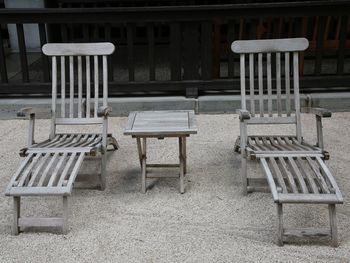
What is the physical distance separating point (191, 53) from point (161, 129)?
7.42ft

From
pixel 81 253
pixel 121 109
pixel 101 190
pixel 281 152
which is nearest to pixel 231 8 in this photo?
pixel 121 109

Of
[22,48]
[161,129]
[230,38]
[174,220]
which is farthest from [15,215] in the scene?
[230,38]

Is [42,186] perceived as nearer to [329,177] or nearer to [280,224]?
[280,224]

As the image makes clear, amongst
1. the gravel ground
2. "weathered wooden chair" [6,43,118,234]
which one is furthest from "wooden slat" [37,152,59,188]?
the gravel ground

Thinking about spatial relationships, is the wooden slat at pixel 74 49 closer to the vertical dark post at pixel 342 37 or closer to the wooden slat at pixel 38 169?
the wooden slat at pixel 38 169

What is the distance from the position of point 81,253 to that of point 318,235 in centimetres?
158

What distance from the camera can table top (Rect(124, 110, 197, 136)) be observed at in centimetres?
339

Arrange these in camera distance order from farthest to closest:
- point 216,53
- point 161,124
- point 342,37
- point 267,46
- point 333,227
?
point 216,53 → point 342,37 → point 267,46 → point 161,124 → point 333,227

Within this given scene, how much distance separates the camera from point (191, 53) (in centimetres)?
545

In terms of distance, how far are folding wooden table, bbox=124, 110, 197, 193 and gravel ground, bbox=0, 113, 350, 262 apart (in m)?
0.18

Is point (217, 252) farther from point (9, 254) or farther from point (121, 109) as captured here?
point (121, 109)

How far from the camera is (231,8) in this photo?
16.8 feet

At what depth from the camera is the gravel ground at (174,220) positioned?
9.32 ft

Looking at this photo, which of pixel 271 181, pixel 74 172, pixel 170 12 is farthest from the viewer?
pixel 170 12
